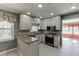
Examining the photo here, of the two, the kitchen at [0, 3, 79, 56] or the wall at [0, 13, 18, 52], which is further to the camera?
the wall at [0, 13, 18, 52]

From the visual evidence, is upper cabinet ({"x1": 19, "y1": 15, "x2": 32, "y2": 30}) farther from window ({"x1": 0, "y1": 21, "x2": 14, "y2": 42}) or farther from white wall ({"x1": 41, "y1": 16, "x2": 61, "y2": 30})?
white wall ({"x1": 41, "y1": 16, "x2": 61, "y2": 30})

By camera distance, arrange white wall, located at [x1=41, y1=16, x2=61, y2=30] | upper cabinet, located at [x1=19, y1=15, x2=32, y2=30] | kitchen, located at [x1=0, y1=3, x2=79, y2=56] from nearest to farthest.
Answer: kitchen, located at [x1=0, y1=3, x2=79, y2=56]
upper cabinet, located at [x1=19, y1=15, x2=32, y2=30]
white wall, located at [x1=41, y1=16, x2=61, y2=30]

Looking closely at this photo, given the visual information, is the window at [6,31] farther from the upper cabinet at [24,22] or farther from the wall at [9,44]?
the upper cabinet at [24,22]

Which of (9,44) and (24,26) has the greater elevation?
(24,26)

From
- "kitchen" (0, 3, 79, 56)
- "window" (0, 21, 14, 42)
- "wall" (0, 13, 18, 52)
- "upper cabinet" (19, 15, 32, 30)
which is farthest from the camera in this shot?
"upper cabinet" (19, 15, 32, 30)

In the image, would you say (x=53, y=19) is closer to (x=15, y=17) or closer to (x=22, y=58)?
(x=15, y=17)

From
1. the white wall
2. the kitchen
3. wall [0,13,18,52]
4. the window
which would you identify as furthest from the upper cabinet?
the white wall

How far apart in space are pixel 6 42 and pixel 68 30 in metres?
9.15

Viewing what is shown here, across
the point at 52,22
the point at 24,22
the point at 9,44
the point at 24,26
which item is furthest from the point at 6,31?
the point at 52,22

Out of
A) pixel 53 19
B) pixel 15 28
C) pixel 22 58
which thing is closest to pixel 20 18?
pixel 15 28

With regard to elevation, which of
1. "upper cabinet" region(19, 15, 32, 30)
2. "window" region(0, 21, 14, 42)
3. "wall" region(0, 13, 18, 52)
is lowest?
"wall" region(0, 13, 18, 52)

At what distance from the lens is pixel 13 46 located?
510cm

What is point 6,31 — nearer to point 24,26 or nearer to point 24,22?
point 24,26

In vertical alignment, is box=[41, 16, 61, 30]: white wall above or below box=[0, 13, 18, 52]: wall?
above
